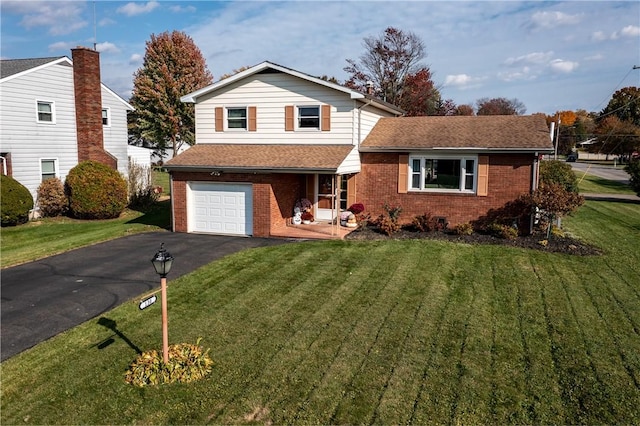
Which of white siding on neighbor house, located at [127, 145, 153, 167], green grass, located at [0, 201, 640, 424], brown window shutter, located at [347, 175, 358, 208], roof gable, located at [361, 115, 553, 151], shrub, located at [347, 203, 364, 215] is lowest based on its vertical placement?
green grass, located at [0, 201, 640, 424]

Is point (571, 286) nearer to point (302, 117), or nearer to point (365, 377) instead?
point (365, 377)

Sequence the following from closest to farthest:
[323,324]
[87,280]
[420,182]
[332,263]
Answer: [323,324]
[87,280]
[332,263]
[420,182]

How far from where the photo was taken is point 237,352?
7.98 meters

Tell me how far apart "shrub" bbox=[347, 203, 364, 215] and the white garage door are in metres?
4.13

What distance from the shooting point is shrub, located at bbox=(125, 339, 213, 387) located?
697cm

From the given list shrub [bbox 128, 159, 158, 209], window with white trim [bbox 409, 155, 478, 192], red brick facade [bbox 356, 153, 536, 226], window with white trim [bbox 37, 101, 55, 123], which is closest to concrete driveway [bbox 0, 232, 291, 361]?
red brick facade [bbox 356, 153, 536, 226]

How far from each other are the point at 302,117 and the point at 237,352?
12333 millimetres

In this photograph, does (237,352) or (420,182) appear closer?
(237,352)

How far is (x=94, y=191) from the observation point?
21.5 metres

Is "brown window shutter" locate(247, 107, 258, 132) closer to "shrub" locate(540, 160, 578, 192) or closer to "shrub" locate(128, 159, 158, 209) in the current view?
"shrub" locate(128, 159, 158, 209)

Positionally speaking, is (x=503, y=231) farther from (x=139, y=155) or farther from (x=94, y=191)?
(x=139, y=155)

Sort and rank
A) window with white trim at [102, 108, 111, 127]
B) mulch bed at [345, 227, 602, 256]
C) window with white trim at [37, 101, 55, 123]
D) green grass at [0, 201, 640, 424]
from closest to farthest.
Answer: green grass at [0, 201, 640, 424], mulch bed at [345, 227, 602, 256], window with white trim at [37, 101, 55, 123], window with white trim at [102, 108, 111, 127]

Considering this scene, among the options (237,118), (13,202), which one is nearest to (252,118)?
(237,118)

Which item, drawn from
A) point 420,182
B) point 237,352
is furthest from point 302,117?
point 237,352
